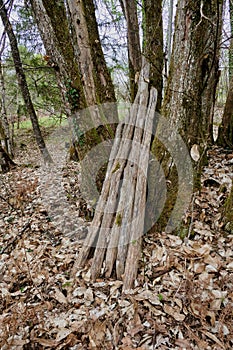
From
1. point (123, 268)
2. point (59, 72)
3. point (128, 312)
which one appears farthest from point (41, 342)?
point (59, 72)

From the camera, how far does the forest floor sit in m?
1.66

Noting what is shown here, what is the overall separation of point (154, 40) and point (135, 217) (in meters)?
2.69

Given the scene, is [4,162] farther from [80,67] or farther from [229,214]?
[229,214]

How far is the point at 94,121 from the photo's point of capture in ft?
10.3

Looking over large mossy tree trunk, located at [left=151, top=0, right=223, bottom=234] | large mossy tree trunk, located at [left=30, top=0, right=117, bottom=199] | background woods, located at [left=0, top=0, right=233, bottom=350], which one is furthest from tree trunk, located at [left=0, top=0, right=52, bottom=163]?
large mossy tree trunk, located at [left=151, top=0, right=223, bottom=234]

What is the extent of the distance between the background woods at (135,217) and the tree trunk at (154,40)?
16 millimetres

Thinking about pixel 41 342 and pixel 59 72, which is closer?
pixel 41 342

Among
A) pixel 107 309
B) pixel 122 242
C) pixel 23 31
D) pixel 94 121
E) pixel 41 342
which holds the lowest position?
pixel 41 342

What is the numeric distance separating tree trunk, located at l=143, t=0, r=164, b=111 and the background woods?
0.02m

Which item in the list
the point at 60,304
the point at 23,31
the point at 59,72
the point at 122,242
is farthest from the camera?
the point at 23,31

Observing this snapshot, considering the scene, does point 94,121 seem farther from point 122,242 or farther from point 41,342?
point 41,342

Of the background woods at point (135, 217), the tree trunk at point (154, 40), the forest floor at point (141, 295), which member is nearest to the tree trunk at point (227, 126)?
the background woods at point (135, 217)

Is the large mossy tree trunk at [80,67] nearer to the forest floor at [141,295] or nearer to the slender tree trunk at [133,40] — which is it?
the slender tree trunk at [133,40]

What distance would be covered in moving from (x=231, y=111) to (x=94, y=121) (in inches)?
99.0
